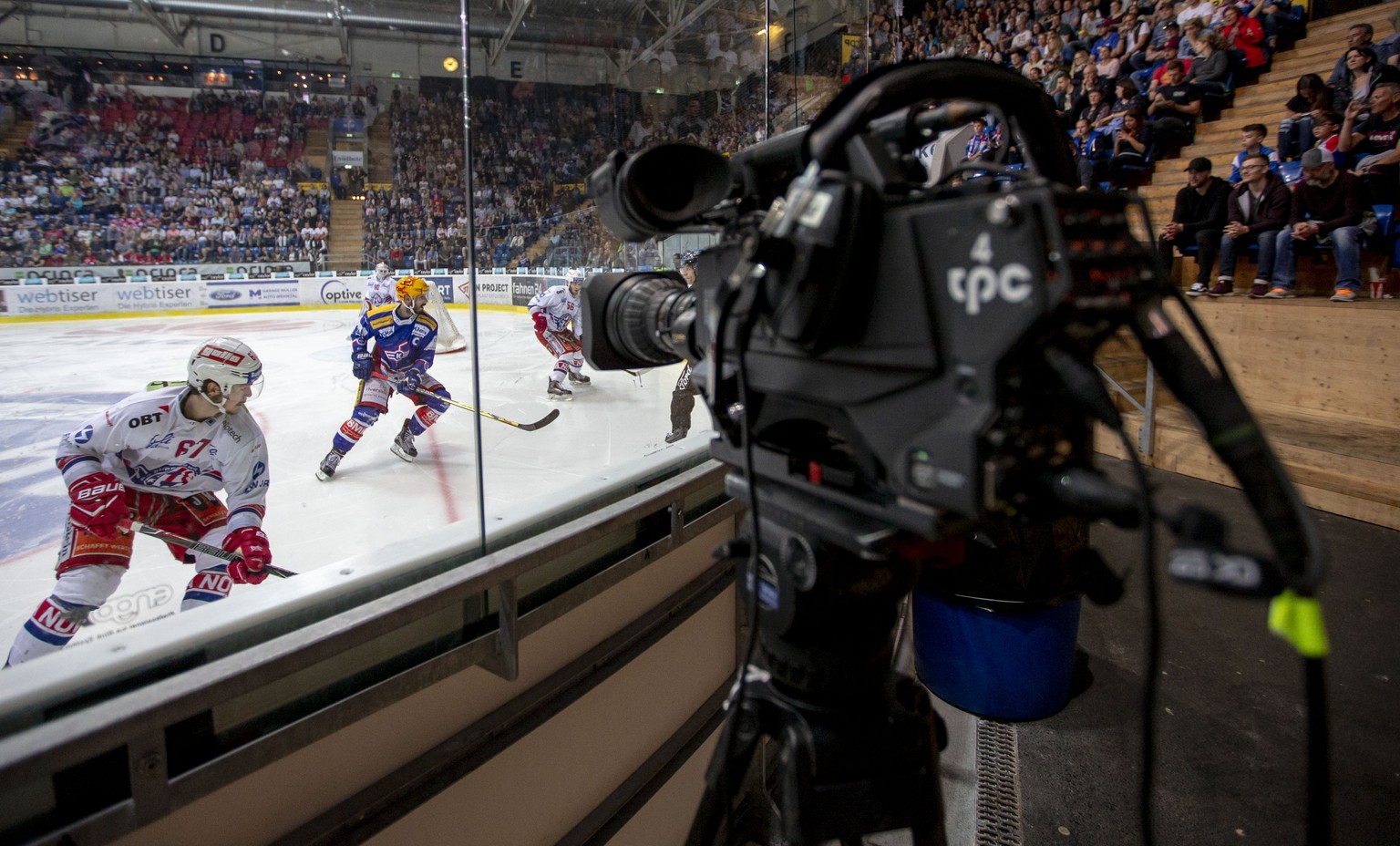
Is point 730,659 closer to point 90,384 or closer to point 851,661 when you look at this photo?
point 851,661

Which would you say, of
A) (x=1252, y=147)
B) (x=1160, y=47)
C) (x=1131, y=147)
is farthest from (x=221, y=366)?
(x=1160, y=47)

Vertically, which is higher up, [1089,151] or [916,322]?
[1089,151]

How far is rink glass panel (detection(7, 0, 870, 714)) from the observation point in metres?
1.18

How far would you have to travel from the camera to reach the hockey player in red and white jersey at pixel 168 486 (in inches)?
80.8

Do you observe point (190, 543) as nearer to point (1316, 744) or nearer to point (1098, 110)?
point (1316, 744)

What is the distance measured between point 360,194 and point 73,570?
610 cm

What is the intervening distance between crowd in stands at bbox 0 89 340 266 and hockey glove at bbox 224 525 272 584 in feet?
24.2

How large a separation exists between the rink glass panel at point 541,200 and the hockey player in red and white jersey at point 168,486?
349 millimetres

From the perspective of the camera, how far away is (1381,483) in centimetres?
327

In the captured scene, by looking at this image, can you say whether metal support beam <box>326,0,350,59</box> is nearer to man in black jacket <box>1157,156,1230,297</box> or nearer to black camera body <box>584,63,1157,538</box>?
black camera body <box>584,63,1157,538</box>

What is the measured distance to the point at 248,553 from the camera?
2225 millimetres

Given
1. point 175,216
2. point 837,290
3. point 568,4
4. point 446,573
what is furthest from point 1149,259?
point 175,216

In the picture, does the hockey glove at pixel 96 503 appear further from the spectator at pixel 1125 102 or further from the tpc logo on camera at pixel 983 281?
the spectator at pixel 1125 102

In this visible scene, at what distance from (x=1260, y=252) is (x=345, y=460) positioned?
5.58 metres
